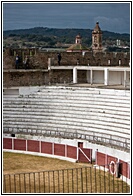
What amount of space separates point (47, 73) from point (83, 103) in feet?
18.3

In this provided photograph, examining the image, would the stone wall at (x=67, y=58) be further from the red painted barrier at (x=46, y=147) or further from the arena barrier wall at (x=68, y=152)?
the red painted barrier at (x=46, y=147)

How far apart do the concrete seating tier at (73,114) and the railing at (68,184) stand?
171cm

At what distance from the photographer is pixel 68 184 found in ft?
45.9

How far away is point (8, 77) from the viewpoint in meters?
23.5

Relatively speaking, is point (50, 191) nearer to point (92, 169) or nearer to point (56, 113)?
point (92, 169)

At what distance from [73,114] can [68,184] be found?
573 cm

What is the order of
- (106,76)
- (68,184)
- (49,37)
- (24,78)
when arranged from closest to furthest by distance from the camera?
(68,184) → (106,76) → (24,78) → (49,37)

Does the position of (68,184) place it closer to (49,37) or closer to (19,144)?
(19,144)

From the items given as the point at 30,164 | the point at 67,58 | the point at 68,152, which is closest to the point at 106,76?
the point at 67,58

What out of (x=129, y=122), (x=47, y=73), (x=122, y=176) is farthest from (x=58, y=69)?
(x=122, y=176)

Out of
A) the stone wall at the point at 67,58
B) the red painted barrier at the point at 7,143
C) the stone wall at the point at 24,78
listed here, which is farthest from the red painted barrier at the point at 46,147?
the stone wall at the point at 67,58

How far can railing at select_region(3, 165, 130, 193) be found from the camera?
13766mm

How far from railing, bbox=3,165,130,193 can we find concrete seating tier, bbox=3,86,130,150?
171 centimetres

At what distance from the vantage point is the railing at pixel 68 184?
13.8m
